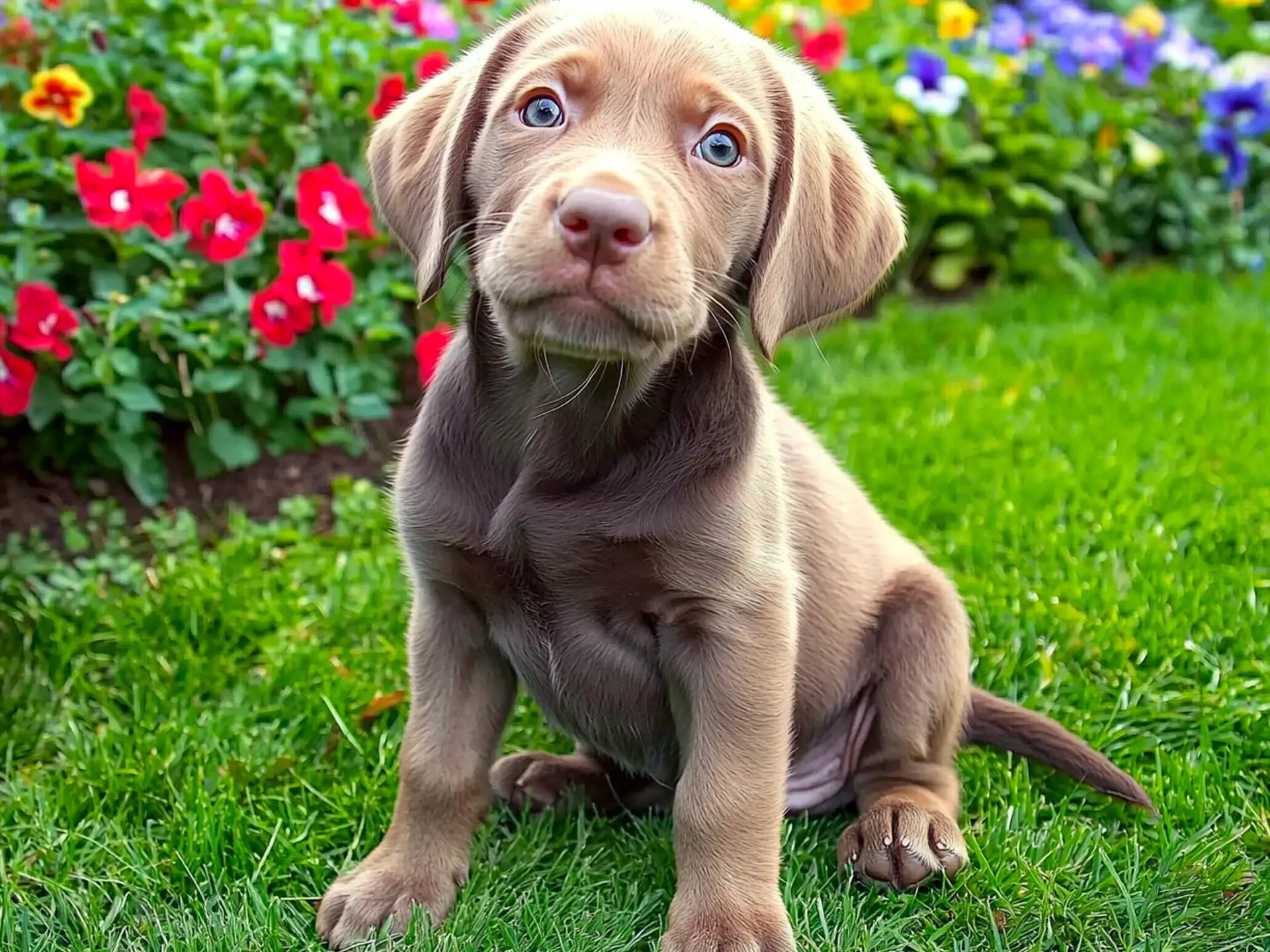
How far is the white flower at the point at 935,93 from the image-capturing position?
19.9 feet

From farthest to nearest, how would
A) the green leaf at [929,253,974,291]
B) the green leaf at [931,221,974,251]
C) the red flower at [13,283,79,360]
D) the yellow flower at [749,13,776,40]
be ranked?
1. the green leaf at [929,253,974,291]
2. the green leaf at [931,221,974,251]
3. the yellow flower at [749,13,776,40]
4. the red flower at [13,283,79,360]

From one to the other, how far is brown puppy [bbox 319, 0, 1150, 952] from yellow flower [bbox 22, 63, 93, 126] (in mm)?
1755

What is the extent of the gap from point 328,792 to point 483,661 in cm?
58

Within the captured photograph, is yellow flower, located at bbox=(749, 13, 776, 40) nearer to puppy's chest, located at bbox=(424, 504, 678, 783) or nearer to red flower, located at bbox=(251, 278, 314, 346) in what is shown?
red flower, located at bbox=(251, 278, 314, 346)

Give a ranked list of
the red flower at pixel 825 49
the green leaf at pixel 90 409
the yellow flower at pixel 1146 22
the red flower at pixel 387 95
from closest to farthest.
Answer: the green leaf at pixel 90 409 → the red flower at pixel 387 95 → the red flower at pixel 825 49 → the yellow flower at pixel 1146 22

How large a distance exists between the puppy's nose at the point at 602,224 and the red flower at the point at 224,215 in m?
2.26

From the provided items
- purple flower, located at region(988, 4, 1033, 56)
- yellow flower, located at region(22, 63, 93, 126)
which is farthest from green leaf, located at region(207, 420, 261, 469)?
purple flower, located at region(988, 4, 1033, 56)

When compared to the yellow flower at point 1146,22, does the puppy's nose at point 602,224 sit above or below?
above

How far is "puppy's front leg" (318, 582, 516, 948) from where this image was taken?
2566 millimetres

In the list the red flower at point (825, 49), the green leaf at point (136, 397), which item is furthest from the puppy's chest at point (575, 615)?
the red flower at point (825, 49)

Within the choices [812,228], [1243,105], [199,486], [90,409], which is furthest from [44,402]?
[1243,105]

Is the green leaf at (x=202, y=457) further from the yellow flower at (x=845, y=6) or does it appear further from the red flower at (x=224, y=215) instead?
the yellow flower at (x=845, y=6)

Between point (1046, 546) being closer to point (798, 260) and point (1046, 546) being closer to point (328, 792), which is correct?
point (798, 260)

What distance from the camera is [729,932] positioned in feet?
7.71
